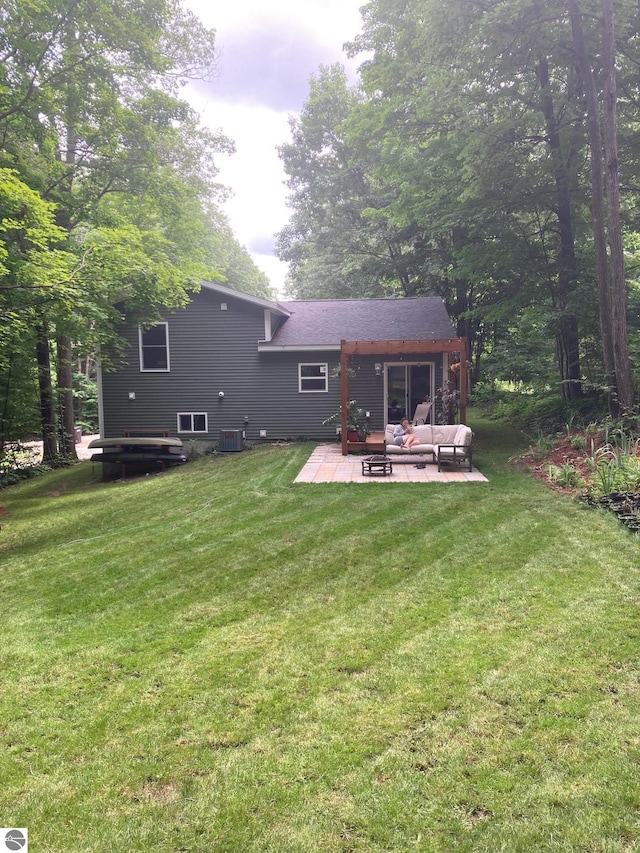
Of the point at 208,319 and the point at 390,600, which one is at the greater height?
the point at 208,319

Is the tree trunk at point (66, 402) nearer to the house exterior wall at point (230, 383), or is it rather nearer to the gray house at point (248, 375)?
the gray house at point (248, 375)

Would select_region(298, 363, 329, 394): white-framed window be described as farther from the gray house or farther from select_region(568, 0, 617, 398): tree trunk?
select_region(568, 0, 617, 398): tree trunk

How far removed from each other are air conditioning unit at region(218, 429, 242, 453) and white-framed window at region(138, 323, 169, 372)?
8.10 ft

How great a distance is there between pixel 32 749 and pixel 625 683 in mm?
3340

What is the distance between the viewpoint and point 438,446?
905 cm

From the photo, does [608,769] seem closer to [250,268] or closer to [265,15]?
[265,15]

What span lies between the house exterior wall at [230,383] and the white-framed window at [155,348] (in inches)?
5.5

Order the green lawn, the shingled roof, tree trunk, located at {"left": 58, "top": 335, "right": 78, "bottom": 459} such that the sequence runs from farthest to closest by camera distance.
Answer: tree trunk, located at {"left": 58, "top": 335, "right": 78, "bottom": 459}
the shingled roof
the green lawn

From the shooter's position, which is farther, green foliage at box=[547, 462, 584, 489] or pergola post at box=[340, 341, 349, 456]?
pergola post at box=[340, 341, 349, 456]

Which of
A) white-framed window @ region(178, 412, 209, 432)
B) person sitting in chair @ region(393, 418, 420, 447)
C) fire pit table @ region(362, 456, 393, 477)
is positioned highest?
white-framed window @ region(178, 412, 209, 432)

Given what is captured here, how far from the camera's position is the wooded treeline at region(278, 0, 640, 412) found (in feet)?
30.9

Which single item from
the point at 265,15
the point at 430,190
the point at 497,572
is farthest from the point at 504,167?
the point at 497,572

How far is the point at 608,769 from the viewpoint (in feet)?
7.34

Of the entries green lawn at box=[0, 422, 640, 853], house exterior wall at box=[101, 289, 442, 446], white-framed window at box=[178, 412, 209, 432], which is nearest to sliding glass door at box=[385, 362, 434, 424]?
house exterior wall at box=[101, 289, 442, 446]
